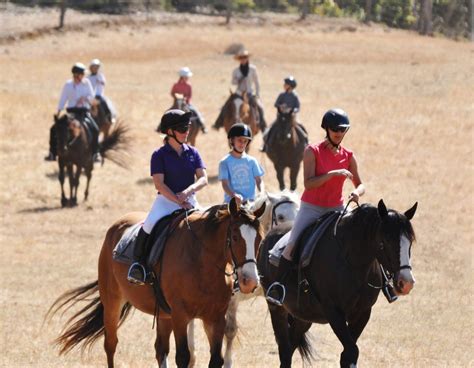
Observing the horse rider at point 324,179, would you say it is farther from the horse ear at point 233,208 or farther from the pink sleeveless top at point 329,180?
the horse ear at point 233,208

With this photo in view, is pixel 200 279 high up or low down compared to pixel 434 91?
up

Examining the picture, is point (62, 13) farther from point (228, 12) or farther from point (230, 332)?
point (230, 332)

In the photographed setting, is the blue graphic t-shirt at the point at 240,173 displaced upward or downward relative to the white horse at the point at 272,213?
upward

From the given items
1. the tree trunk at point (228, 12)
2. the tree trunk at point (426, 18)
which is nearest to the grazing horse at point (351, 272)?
the tree trunk at point (426, 18)

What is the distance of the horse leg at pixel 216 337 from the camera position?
956cm

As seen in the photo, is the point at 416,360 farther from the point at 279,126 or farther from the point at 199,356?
the point at 279,126

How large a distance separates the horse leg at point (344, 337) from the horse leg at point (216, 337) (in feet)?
3.29

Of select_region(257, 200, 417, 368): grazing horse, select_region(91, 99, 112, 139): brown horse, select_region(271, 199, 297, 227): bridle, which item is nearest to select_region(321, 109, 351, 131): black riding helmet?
select_region(257, 200, 417, 368): grazing horse

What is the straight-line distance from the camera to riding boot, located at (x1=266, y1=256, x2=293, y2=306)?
10594 millimetres

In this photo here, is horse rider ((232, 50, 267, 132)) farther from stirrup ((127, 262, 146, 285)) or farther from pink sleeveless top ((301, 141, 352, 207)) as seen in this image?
stirrup ((127, 262, 146, 285))

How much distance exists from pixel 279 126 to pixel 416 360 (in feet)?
42.8

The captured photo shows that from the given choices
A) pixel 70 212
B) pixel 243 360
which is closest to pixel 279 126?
pixel 70 212

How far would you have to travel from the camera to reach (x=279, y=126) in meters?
25.7

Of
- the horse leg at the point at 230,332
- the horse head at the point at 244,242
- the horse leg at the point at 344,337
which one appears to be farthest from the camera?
the horse leg at the point at 230,332
